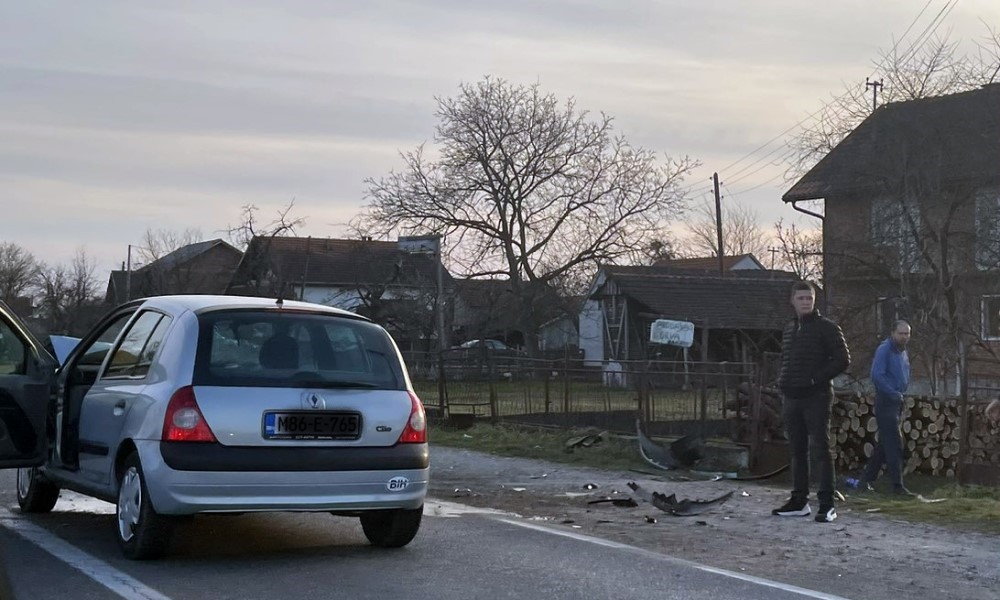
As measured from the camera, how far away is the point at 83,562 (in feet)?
24.2

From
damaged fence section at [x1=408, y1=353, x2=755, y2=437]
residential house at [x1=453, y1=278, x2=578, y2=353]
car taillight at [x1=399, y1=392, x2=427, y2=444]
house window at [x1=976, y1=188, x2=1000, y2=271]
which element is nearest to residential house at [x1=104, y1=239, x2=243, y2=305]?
residential house at [x1=453, y1=278, x2=578, y2=353]

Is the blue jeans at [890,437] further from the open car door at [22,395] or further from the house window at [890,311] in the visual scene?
the house window at [890,311]

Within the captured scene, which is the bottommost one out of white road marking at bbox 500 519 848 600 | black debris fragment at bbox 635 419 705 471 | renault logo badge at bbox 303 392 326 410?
white road marking at bbox 500 519 848 600

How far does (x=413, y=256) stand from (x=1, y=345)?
1592 inches

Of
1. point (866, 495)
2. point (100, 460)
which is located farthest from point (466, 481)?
point (100, 460)

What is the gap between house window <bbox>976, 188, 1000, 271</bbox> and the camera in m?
21.3

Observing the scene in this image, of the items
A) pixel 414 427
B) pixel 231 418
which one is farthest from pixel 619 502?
pixel 231 418

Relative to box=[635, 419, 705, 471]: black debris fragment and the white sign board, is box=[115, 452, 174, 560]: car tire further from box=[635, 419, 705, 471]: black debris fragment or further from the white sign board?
the white sign board

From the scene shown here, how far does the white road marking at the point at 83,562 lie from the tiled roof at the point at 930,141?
55.9 feet

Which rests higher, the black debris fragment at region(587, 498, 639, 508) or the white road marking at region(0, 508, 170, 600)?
the black debris fragment at region(587, 498, 639, 508)

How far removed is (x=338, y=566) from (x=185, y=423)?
4.15 feet

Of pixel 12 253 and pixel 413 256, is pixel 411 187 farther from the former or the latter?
pixel 12 253

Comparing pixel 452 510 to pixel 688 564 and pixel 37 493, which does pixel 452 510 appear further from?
pixel 37 493

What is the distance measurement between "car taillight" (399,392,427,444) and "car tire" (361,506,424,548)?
0.44 meters
